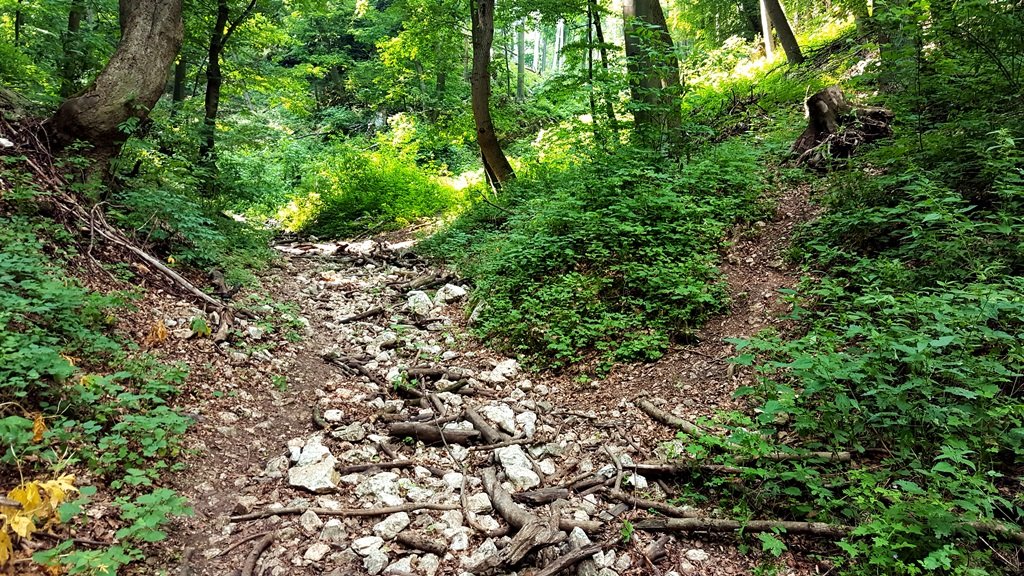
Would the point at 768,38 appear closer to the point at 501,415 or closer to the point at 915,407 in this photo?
the point at 915,407

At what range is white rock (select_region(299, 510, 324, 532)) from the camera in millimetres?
3252

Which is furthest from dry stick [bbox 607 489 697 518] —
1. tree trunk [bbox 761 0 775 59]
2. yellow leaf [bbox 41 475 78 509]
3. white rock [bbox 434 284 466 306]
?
tree trunk [bbox 761 0 775 59]

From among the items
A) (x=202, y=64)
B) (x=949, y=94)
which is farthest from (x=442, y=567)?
(x=202, y=64)

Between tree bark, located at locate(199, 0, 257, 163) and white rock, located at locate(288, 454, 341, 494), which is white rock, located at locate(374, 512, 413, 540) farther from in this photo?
tree bark, located at locate(199, 0, 257, 163)

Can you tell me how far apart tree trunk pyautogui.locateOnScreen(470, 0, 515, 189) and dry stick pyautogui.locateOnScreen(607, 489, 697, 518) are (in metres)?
9.27

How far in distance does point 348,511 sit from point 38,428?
6.31 ft

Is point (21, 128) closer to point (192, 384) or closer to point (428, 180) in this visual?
point (192, 384)

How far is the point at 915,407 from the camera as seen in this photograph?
118 inches

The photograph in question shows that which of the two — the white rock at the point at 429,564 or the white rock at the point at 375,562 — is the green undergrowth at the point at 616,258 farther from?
the white rock at the point at 375,562

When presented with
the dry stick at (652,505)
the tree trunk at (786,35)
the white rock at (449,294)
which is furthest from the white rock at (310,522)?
the tree trunk at (786,35)

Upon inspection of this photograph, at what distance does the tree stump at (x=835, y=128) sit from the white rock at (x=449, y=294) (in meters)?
5.95

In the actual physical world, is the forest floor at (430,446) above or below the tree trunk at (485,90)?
below

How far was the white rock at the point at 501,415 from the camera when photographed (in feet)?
14.7

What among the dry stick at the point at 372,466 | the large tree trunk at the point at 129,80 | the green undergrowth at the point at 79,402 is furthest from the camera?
the large tree trunk at the point at 129,80
